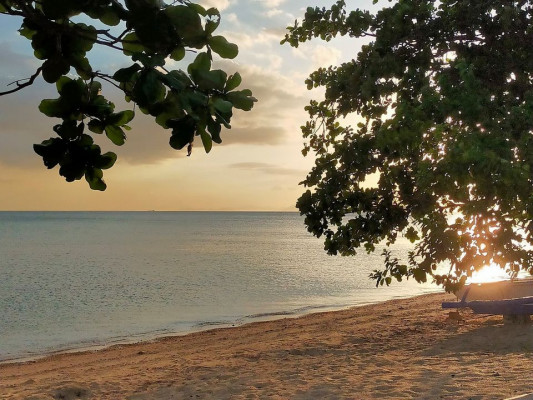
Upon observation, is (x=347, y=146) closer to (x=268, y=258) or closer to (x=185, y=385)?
(x=185, y=385)

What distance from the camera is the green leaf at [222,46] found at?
2326 mm

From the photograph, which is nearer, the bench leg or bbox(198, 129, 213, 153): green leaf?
bbox(198, 129, 213, 153): green leaf

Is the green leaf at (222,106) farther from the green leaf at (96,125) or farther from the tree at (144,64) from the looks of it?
the green leaf at (96,125)

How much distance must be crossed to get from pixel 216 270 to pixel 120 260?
13.7m

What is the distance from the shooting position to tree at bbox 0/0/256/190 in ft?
7.34

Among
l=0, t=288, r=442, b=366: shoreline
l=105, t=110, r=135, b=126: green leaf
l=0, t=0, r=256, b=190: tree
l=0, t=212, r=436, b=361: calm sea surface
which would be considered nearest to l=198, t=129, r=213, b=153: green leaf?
l=0, t=0, r=256, b=190: tree

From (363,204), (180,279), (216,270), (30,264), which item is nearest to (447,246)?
(363,204)

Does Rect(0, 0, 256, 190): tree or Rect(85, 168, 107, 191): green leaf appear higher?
Rect(0, 0, 256, 190): tree

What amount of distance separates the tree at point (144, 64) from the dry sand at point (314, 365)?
753 centimetres

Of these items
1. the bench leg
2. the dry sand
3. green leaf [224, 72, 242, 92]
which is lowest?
the dry sand

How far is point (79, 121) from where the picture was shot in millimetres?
2725

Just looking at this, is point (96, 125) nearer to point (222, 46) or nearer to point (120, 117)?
point (120, 117)

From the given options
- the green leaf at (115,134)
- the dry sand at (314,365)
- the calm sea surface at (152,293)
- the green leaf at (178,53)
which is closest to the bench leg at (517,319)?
the dry sand at (314,365)

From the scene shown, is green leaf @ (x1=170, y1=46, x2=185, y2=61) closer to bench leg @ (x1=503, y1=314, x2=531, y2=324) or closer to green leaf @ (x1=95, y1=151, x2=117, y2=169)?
green leaf @ (x1=95, y1=151, x2=117, y2=169)
